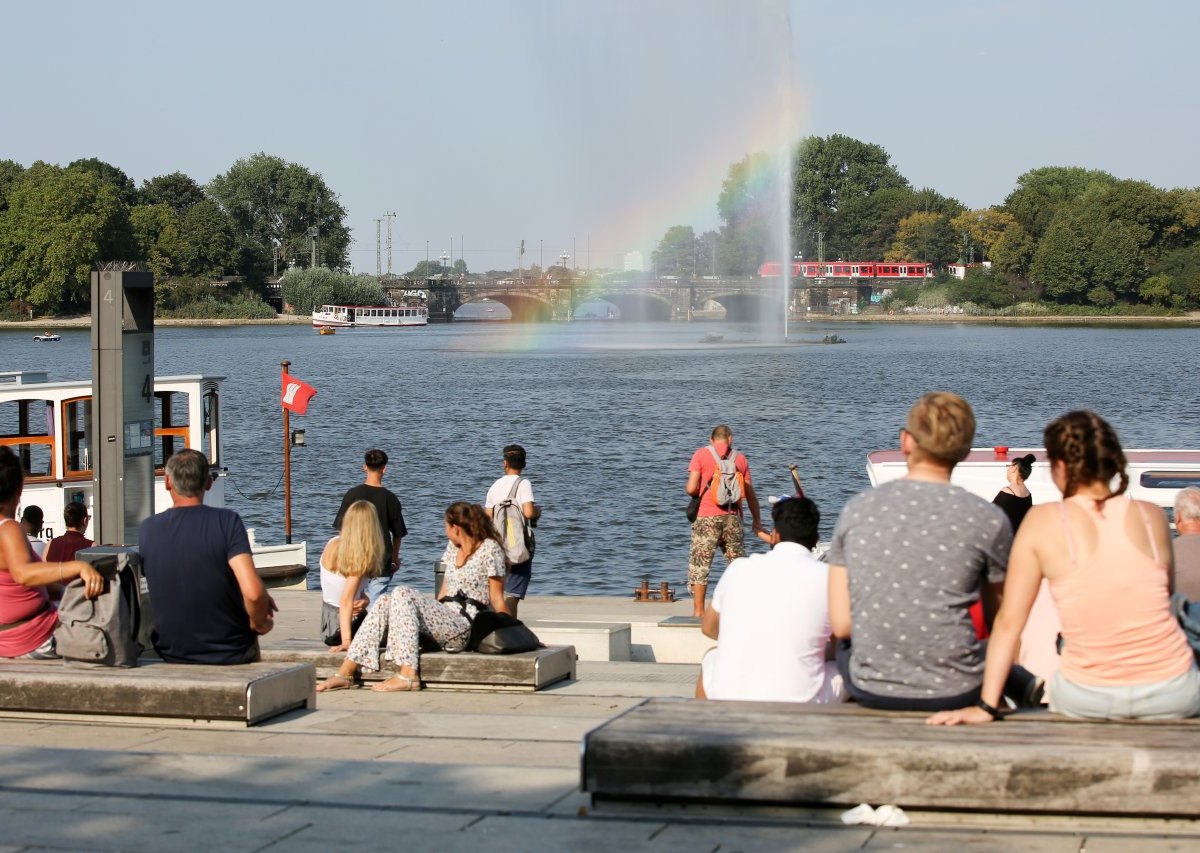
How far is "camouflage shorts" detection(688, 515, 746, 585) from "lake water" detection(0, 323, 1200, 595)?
10.3 meters

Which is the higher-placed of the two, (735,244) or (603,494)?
(735,244)

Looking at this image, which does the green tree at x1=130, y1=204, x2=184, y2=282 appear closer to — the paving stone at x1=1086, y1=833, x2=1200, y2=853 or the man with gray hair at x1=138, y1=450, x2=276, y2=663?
the man with gray hair at x1=138, y1=450, x2=276, y2=663

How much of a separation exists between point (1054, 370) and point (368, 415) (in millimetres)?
44322

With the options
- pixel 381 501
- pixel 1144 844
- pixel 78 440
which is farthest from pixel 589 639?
pixel 78 440

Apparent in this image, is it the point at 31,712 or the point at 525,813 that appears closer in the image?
the point at 525,813

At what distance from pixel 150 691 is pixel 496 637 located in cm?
246

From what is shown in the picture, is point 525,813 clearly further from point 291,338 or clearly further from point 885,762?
point 291,338

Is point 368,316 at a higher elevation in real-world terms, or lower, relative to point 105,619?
higher

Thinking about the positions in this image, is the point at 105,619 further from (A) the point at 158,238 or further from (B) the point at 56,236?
(A) the point at 158,238

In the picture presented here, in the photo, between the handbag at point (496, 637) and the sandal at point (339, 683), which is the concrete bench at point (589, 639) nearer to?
the handbag at point (496, 637)

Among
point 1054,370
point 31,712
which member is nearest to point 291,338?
point 1054,370

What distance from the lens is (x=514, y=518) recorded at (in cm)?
1378

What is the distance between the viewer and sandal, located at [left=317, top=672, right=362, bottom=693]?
10016 mm

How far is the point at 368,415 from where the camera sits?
210 feet
